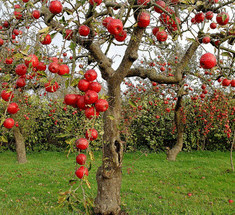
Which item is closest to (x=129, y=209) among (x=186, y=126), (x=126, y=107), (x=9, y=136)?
(x=126, y=107)

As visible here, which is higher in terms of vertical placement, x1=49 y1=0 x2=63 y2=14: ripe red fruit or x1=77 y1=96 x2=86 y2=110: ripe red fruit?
x1=49 y1=0 x2=63 y2=14: ripe red fruit

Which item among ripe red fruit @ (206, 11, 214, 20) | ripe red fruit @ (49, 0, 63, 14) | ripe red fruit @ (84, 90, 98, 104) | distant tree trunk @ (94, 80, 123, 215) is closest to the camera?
ripe red fruit @ (84, 90, 98, 104)

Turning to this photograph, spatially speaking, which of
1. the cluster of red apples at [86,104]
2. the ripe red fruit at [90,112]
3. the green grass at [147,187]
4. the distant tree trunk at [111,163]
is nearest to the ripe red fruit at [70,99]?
the cluster of red apples at [86,104]

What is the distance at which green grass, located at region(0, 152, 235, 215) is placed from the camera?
4410 mm

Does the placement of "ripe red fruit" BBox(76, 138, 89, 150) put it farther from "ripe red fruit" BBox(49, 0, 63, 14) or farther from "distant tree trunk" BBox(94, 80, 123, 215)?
"distant tree trunk" BBox(94, 80, 123, 215)

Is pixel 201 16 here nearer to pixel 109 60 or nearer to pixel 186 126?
pixel 109 60

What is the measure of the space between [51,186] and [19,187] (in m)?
0.80

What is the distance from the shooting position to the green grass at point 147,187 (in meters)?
4.41

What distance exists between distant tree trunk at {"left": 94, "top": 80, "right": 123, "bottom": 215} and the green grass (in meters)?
0.46

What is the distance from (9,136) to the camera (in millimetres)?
11070

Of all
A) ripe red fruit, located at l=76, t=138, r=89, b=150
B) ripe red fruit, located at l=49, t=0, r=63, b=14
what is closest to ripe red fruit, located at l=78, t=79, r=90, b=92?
ripe red fruit, located at l=76, t=138, r=89, b=150

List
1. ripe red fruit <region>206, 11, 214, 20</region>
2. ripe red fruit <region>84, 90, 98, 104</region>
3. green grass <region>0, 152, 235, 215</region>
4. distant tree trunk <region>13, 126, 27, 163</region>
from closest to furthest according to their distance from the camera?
Answer: ripe red fruit <region>84, 90, 98, 104</region> < ripe red fruit <region>206, 11, 214, 20</region> < green grass <region>0, 152, 235, 215</region> < distant tree trunk <region>13, 126, 27, 163</region>

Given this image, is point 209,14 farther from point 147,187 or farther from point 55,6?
point 147,187

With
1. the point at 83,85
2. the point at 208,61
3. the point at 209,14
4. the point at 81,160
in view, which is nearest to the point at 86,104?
the point at 83,85
